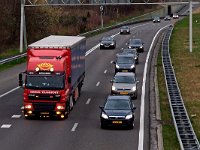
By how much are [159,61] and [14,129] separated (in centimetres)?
3244

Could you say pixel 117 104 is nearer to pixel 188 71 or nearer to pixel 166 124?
pixel 166 124

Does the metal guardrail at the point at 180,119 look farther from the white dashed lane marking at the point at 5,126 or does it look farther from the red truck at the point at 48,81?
the white dashed lane marking at the point at 5,126

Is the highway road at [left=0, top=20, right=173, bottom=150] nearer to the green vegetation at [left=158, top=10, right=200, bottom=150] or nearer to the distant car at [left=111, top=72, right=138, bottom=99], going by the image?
the distant car at [left=111, top=72, right=138, bottom=99]

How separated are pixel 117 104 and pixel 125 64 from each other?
2001 cm

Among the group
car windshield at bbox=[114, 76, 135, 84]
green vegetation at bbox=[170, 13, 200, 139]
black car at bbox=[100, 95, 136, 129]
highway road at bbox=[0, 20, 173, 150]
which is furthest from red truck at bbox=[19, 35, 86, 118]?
car windshield at bbox=[114, 76, 135, 84]

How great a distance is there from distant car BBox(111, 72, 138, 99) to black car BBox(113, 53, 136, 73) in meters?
9.37

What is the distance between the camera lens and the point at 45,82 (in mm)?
28812

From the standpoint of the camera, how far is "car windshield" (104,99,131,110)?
27.7 m

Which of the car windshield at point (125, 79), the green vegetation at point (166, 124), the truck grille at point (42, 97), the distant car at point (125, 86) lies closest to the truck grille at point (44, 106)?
the truck grille at point (42, 97)

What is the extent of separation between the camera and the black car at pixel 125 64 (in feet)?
155

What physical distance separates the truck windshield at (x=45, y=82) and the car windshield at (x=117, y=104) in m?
2.43

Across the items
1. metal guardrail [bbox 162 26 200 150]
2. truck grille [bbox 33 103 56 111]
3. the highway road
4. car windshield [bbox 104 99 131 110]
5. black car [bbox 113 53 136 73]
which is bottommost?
the highway road

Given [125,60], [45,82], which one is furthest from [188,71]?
[45,82]

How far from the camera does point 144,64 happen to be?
55875mm
